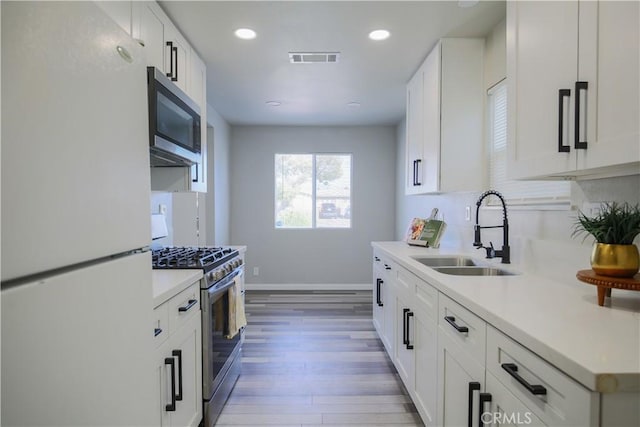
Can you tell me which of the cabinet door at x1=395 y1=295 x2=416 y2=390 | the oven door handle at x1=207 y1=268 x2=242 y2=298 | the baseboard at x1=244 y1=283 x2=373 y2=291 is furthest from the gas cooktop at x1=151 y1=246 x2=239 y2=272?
the baseboard at x1=244 y1=283 x2=373 y2=291

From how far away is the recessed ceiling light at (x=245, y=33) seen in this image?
235cm

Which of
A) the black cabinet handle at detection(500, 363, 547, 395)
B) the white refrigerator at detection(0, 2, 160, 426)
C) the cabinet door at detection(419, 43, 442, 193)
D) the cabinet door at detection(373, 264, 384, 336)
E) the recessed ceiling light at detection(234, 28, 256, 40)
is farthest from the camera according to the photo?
the cabinet door at detection(373, 264, 384, 336)

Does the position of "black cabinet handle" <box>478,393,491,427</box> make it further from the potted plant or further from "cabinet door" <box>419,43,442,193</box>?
"cabinet door" <box>419,43,442,193</box>

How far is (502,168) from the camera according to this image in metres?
2.38

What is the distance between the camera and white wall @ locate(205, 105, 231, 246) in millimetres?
4398

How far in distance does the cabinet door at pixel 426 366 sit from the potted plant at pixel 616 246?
742 mm

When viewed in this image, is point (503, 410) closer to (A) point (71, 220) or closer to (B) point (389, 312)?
(A) point (71, 220)

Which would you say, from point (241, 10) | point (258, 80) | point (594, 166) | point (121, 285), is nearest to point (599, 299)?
point (594, 166)

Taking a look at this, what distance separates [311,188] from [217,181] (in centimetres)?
150

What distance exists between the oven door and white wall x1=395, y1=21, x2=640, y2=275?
1786mm

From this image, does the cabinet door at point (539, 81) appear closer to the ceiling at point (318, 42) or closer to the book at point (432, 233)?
the ceiling at point (318, 42)

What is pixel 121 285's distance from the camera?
0.86 meters

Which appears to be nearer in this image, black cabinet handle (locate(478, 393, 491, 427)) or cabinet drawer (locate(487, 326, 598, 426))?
cabinet drawer (locate(487, 326, 598, 426))

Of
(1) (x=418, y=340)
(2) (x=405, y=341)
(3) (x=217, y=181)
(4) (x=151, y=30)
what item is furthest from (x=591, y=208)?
(3) (x=217, y=181)
